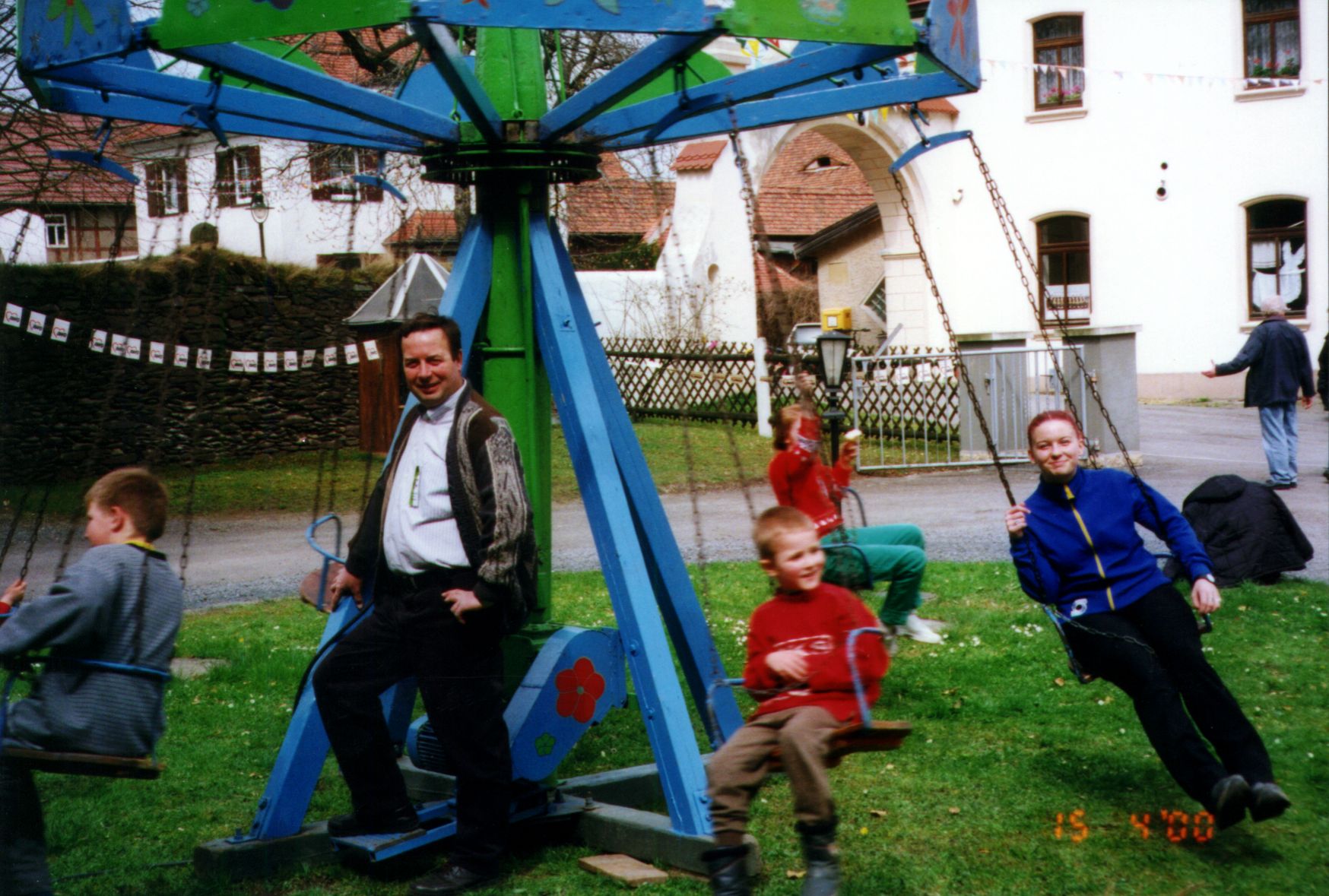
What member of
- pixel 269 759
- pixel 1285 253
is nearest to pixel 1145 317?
pixel 1285 253

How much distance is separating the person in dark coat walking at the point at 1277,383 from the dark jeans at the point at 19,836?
12.2 metres

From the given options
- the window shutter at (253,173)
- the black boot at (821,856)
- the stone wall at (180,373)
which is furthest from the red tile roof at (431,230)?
the black boot at (821,856)

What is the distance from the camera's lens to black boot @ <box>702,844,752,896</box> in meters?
3.89

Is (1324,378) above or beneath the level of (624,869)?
above

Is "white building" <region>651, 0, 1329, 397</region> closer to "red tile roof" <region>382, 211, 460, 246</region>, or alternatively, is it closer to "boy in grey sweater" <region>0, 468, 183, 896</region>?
"red tile roof" <region>382, 211, 460, 246</region>

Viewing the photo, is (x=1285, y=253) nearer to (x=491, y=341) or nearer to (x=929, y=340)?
(x=929, y=340)

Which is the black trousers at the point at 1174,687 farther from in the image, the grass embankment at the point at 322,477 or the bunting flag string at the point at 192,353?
the bunting flag string at the point at 192,353

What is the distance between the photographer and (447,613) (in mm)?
4332

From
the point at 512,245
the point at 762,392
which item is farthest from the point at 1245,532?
the point at 762,392

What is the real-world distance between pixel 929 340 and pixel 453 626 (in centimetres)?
2390

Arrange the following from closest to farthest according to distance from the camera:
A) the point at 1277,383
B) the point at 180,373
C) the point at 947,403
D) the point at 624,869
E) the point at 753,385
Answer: the point at 624,869
the point at 1277,383
the point at 947,403
the point at 180,373
the point at 753,385

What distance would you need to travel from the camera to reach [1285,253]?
86.3 feet

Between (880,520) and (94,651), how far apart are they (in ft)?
32.6

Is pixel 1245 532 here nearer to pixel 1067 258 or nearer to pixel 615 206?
pixel 615 206
